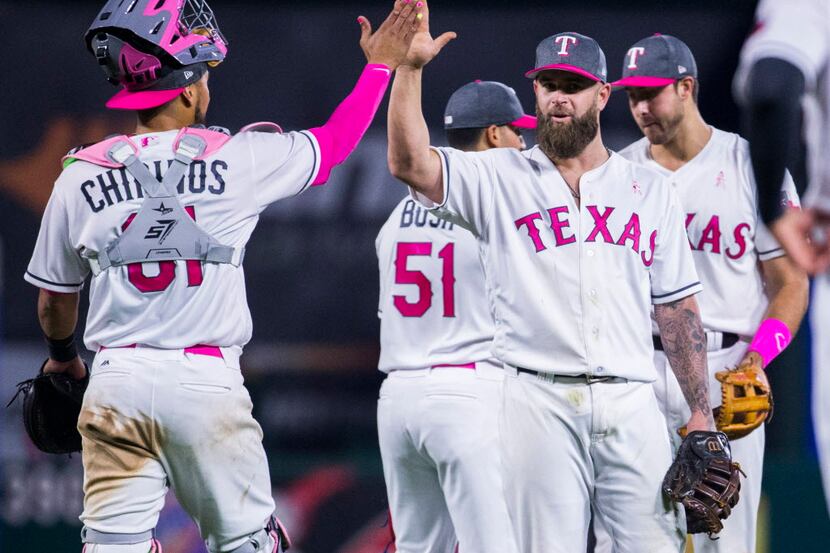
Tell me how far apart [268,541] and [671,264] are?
64.2 inches

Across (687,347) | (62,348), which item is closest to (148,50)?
(62,348)

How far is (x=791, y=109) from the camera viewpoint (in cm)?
229

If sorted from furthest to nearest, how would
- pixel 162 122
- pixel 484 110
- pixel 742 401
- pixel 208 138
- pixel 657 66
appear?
pixel 484 110 < pixel 657 66 < pixel 742 401 < pixel 162 122 < pixel 208 138

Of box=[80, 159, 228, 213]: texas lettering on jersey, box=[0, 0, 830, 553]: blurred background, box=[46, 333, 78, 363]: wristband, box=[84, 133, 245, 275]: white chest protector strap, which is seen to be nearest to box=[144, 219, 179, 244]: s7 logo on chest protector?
box=[84, 133, 245, 275]: white chest protector strap

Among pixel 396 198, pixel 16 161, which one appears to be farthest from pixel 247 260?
pixel 16 161

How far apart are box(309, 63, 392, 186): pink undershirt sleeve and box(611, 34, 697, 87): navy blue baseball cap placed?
1361 millimetres

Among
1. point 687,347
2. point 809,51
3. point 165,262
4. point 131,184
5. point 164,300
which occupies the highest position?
point 809,51

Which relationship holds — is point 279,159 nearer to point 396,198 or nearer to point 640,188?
point 640,188

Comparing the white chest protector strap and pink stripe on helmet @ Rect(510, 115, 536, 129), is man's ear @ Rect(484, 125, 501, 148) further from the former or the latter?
the white chest protector strap

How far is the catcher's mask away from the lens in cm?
393

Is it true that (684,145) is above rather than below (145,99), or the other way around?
below

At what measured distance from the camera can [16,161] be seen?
759cm

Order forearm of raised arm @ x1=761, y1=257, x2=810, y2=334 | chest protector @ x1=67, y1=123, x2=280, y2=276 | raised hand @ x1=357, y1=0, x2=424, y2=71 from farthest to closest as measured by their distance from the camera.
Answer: forearm of raised arm @ x1=761, y1=257, x2=810, y2=334 → raised hand @ x1=357, y1=0, x2=424, y2=71 → chest protector @ x1=67, y1=123, x2=280, y2=276

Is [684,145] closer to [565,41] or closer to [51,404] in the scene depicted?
[565,41]
